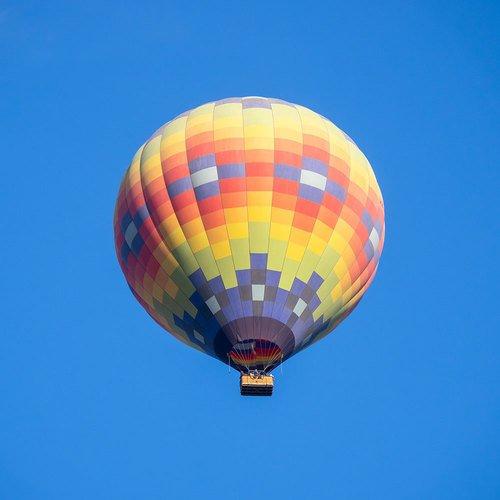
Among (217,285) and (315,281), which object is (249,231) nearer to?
(217,285)

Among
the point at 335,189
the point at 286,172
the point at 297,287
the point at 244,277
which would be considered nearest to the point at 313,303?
the point at 297,287

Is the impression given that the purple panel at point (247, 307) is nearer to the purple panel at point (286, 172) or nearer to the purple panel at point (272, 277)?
the purple panel at point (272, 277)

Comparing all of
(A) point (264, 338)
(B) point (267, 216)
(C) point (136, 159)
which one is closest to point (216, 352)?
(A) point (264, 338)

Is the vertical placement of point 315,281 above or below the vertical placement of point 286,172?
below

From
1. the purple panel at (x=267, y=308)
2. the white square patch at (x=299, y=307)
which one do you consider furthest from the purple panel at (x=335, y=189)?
the purple panel at (x=267, y=308)

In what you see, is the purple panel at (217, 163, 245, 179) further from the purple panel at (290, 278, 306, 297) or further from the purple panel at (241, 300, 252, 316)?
the purple panel at (241, 300, 252, 316)

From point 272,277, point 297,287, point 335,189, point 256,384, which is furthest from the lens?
point 335,189

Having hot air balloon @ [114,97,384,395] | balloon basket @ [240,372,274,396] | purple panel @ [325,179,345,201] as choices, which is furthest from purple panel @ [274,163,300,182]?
balloon basket @ [240,372,274,396]

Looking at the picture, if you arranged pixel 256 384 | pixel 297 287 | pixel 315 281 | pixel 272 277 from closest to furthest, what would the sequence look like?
pixel 256 384, pixel 272 277, pixel 297 287, pixel 315 281
